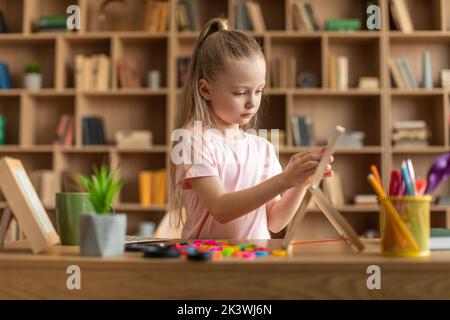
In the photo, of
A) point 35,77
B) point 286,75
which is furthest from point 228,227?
point 35,77

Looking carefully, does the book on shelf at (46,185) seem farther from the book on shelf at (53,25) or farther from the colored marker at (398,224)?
the colored marker at (398,224)

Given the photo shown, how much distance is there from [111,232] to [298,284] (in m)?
0.29

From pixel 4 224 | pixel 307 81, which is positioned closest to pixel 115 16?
pixel 307 81

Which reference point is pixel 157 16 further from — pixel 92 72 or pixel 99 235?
pixel 99 235

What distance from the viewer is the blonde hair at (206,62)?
1.34 metres

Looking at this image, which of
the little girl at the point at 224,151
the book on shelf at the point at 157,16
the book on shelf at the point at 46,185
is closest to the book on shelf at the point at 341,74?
the book on shelf at the point at 157,16

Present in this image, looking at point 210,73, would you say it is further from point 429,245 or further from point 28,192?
point 429,245

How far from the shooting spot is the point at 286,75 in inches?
166

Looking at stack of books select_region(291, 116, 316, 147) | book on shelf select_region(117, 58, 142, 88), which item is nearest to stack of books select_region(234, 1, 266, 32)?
stack of books select_region(291, 116, 316, 147)

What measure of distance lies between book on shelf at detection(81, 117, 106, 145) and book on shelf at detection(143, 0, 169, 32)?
2.59 feet

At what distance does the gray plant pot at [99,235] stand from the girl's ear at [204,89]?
612 millimetres

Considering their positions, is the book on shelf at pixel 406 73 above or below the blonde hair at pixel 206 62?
above

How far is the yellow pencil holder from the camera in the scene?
90cm

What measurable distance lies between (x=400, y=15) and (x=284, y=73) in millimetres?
941
